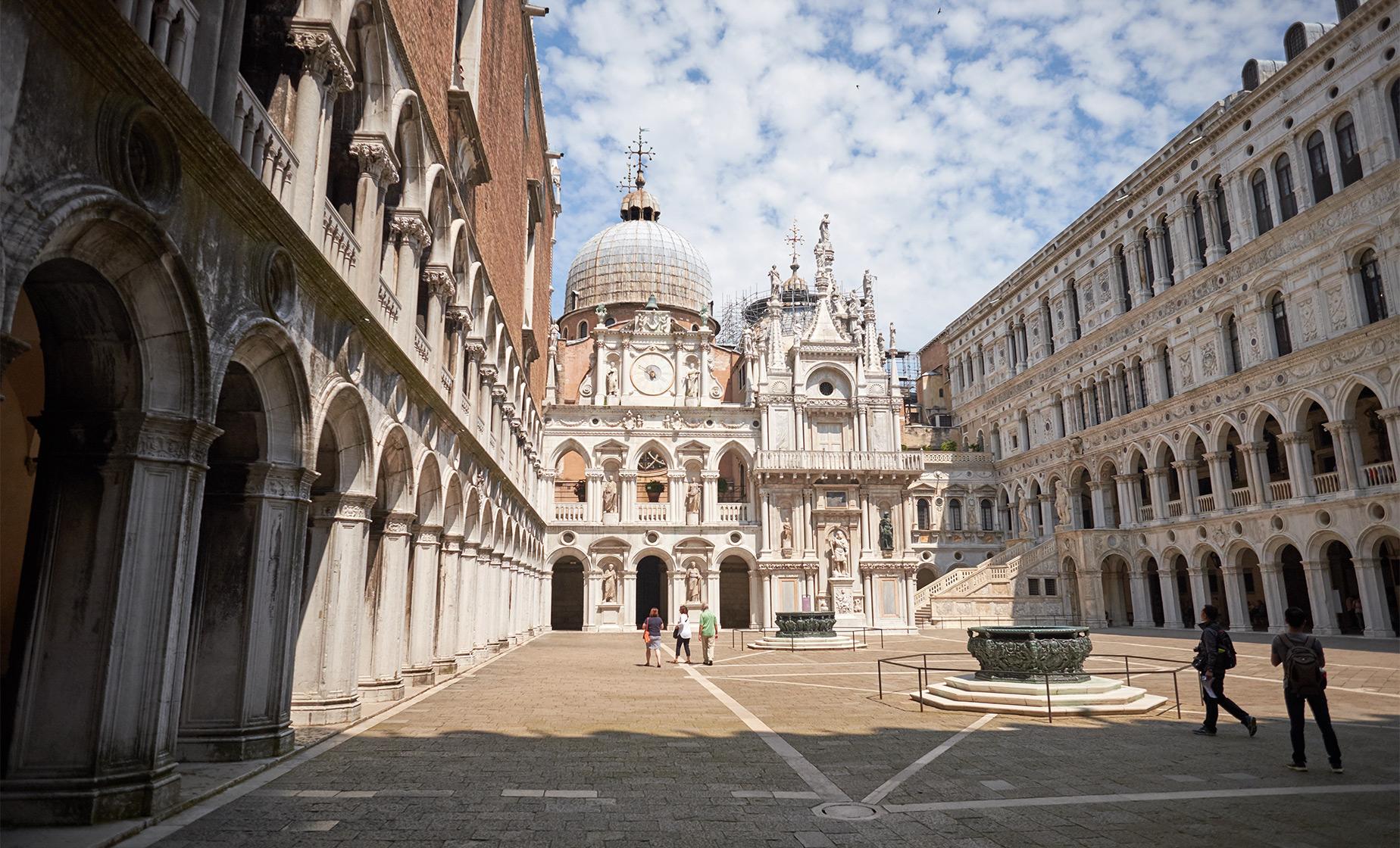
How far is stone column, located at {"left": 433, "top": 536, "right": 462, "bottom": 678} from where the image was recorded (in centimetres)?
1816

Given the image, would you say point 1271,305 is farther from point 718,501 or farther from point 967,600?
point 718,501

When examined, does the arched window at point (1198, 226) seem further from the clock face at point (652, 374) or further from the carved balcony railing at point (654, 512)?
the carved balcony railing at point (654, 512)

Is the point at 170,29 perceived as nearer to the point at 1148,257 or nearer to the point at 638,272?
the point at 1148,257

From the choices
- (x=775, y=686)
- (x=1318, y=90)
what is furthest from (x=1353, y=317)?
(x=775, y=686)

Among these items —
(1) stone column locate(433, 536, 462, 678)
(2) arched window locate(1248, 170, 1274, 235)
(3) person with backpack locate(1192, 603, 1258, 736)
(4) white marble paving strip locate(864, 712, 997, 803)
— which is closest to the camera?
(4) white marble paving strip locate(864, 712, 997, 803)

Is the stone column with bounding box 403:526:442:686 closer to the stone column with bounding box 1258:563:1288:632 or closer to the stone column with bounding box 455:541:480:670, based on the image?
the stone column with bounding box 455:541:480:670

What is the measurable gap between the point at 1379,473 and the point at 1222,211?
40.4 ft

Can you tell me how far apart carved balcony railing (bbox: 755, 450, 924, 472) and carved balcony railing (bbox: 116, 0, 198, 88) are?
36.4 metres

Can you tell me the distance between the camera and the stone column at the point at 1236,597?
3297 cm

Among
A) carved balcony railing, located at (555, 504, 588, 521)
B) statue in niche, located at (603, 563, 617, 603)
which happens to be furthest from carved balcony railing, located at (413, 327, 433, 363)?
statue in niche, located at (603, 563, 617, 603)

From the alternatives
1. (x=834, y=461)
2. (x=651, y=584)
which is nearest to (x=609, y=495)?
(x=651, y=584)

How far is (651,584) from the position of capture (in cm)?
4591

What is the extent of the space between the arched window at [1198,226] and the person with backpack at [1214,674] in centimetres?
2958

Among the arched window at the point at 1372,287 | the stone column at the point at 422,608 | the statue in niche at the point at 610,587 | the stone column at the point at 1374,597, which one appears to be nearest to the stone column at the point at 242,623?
the stone column at the point at 422,608
